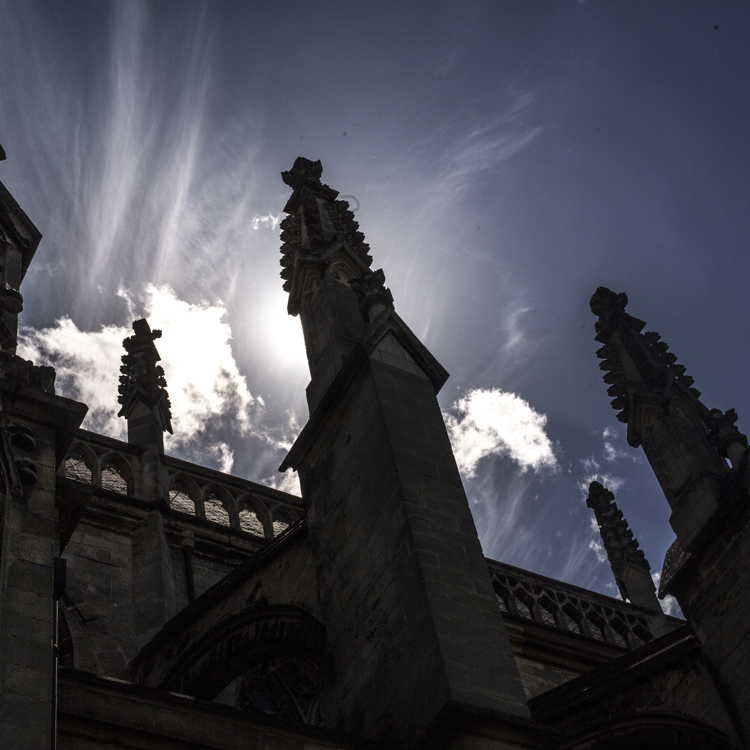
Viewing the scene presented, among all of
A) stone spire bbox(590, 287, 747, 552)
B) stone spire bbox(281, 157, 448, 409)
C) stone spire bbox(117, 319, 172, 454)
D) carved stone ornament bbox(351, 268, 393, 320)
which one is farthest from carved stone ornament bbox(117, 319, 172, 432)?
stone spire bbox(590, 287, 747, 552)

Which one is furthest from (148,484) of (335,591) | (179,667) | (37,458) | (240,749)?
(240,749)

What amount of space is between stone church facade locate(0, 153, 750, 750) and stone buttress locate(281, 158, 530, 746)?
0.02 meters

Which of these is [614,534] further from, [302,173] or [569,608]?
[302,173]

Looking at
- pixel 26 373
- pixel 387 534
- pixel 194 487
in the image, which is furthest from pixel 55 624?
pixel 194 487

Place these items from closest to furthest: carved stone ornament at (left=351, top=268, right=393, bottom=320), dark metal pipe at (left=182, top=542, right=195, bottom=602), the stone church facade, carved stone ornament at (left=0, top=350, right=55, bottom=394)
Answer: the stone church facade
carved stone ornament at (left=0, top=350, right=55, bottom=394)
carved stone ornament at (left=351, top=268, right=393, bottom=320)
dark metal pipe at (left=182, top=542, right=195, bottom=602)

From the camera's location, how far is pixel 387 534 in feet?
26.8

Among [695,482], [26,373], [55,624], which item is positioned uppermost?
[695,482]

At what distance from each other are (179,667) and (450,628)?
149 inches

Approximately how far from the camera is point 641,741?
8531 mm

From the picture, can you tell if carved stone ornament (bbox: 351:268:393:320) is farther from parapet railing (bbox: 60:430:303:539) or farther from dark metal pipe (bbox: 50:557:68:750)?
dark metal pipe (bbox: 50:557:68:750)

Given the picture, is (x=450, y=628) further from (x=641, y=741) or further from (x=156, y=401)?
(x=156, y=401)

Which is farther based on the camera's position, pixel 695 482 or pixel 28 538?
pixel 695 482

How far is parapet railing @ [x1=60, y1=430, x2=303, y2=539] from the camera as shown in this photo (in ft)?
44.6

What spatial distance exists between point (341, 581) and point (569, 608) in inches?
248
